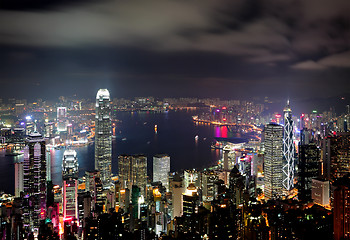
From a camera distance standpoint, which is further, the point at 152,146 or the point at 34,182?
the point at 152,146

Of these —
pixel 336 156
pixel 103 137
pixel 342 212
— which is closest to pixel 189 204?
pixel 342 212

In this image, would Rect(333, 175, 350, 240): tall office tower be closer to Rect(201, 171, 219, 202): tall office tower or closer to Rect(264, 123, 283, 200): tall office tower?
Rect(201, 171, 219, 202): tall office tower

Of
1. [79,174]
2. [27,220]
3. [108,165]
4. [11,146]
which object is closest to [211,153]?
[108,165]

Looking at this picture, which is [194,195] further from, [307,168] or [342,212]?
[307,168]

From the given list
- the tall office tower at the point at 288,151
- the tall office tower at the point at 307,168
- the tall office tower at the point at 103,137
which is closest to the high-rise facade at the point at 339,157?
the tall office tower at the point at 307,168

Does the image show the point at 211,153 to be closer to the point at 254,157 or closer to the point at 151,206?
the point at 254,157

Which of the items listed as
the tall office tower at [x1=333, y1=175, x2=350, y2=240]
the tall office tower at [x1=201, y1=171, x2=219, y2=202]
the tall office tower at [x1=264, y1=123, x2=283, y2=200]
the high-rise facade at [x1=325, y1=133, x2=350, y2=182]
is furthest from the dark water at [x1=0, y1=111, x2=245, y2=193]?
the tall office tower at [x1=333, y1=175, x2=350, y2=240]
